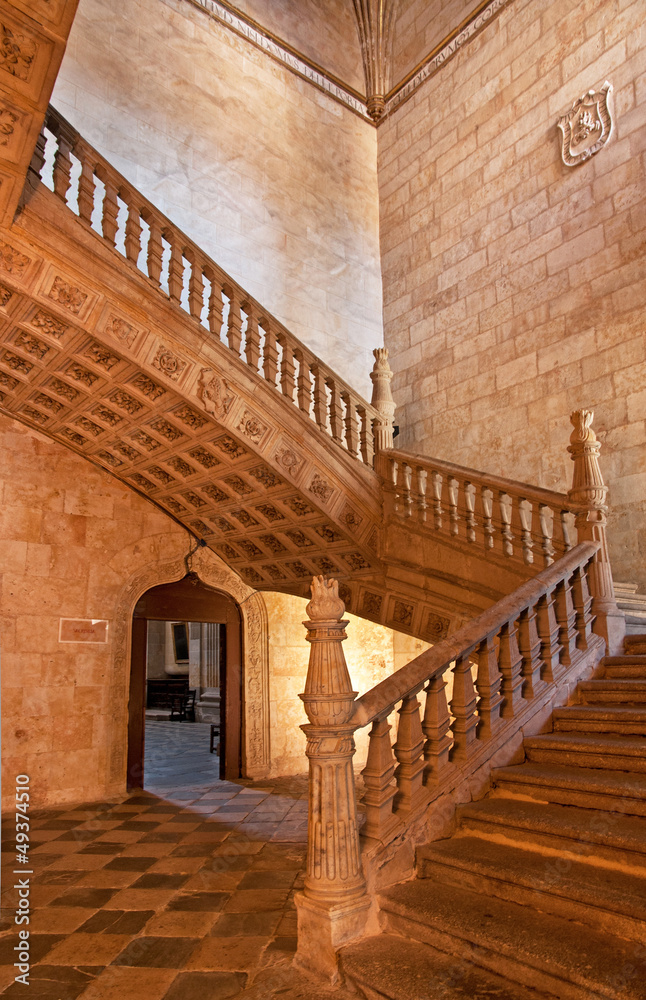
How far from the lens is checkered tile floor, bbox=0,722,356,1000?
116 inches

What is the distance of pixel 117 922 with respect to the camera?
3.63m

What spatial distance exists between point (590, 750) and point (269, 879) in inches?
86.5

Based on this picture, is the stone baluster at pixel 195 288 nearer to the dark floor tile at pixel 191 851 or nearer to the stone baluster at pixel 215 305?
the stone baluster at pixel 215 305

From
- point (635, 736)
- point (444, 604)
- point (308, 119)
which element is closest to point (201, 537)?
point (444, 604)

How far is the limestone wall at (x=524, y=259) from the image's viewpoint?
7.27m

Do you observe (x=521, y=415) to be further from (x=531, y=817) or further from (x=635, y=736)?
(x=531, y=817)

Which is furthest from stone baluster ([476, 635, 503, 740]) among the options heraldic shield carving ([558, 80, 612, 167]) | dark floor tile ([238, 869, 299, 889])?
heraldic shield carving ([558, 80, 612, 167])

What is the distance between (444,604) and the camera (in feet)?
19.5

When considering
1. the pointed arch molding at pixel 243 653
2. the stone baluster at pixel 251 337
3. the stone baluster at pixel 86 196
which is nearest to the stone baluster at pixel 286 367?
the stone baluster at pixel 251 337

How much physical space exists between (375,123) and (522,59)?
3.32 metres

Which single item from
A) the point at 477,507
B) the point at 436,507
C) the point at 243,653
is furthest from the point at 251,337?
the point at 243,653

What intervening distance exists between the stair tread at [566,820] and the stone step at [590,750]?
1.30ft

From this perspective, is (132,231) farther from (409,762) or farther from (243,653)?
(243,653)

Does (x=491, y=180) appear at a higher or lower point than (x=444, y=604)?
higher
